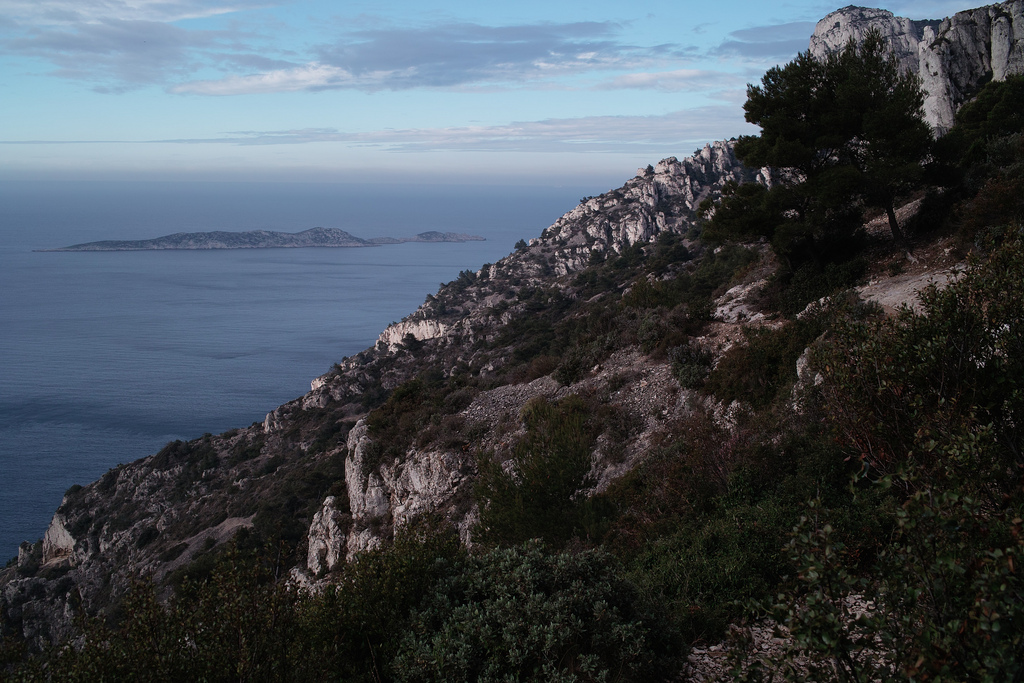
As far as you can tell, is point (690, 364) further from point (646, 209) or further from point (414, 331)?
point (646, 209)

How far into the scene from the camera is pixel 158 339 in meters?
90.6

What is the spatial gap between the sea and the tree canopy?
155 feet

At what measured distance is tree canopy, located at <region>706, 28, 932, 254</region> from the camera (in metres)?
13.8

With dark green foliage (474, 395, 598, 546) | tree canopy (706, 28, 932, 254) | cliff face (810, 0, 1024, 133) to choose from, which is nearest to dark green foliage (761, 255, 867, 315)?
tree canopy (706, 28, 932, 254)

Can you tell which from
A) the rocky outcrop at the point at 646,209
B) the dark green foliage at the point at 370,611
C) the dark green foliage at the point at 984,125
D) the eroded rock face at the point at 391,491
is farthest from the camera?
the rocky outcrop at the point at 646,209

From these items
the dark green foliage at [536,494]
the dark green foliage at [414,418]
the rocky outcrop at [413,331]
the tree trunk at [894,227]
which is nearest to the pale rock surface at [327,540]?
the dark green foliage at [414,418]

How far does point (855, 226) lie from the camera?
1476 cm

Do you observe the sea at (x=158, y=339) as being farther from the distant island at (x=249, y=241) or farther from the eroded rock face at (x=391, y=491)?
the eroded rock face at (x=391, y=491)

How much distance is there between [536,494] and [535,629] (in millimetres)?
5333

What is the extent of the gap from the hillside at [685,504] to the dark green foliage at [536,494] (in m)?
0.05

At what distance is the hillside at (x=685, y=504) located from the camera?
10.8ft

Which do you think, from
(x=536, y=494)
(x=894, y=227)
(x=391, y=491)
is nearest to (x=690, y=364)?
(x=894, y=227)

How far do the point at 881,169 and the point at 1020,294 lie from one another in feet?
33.2

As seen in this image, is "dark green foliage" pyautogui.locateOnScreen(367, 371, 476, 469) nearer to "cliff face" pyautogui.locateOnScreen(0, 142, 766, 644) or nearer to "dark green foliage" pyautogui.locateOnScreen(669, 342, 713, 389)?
"cliff face" pyautogui.locateOnScreen(0, 142, 766, 644)
